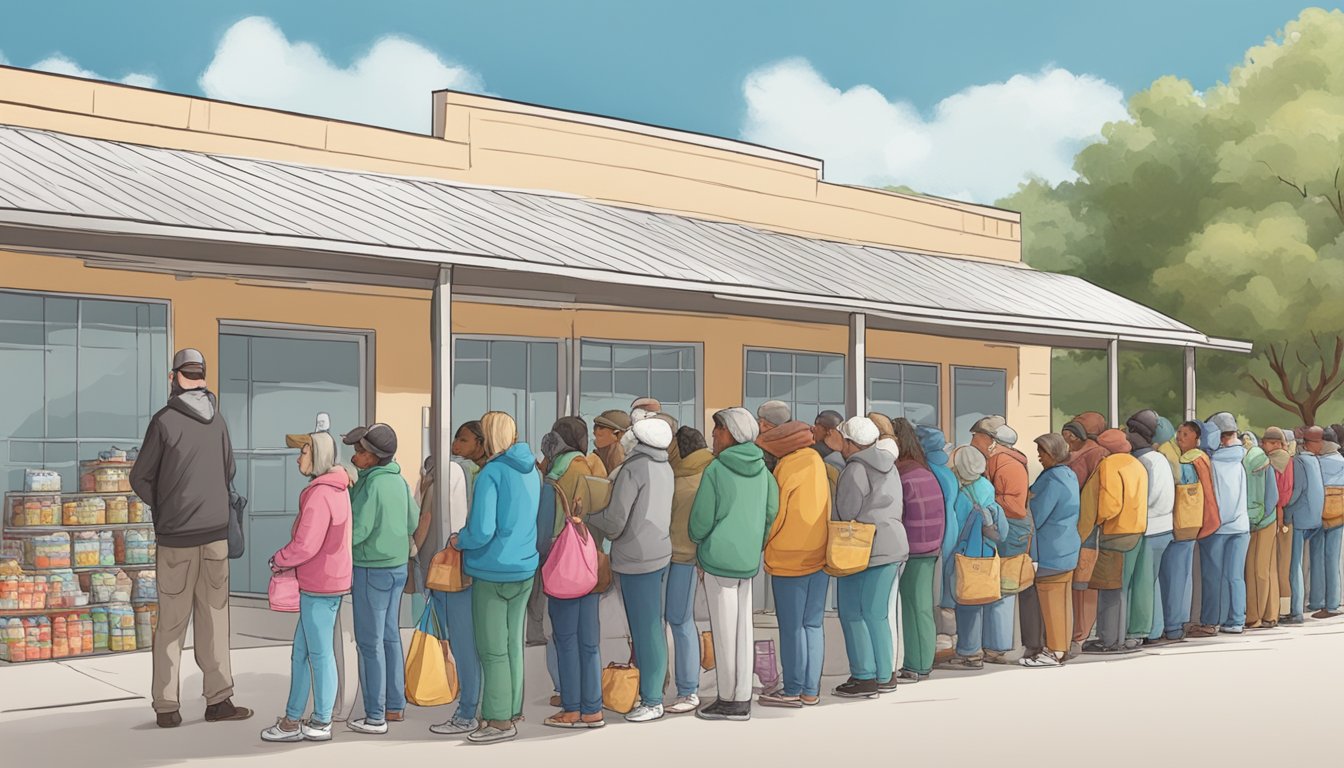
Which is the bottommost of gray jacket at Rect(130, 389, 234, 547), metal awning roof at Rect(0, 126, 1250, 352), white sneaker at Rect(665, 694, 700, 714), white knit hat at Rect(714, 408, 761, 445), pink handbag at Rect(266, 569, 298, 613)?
white sneaker at Rect(665, 694, 700, 714)

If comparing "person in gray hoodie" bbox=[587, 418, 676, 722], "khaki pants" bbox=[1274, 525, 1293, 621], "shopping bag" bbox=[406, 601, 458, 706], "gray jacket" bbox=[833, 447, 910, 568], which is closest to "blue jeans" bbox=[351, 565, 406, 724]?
"shopping bag" bbox=[406, 601, 458, 706]

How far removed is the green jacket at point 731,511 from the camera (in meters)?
9.80

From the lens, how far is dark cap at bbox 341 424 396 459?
359 inches

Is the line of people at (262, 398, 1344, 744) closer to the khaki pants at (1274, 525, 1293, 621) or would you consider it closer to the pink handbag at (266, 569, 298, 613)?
the pink handbag at (266, 569, 298, 613)

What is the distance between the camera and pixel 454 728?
31.1 ft

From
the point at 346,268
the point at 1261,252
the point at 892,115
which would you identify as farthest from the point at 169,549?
the point at 892,115

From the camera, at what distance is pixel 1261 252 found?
3388 centimetres

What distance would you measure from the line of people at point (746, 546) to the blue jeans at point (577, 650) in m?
0.01

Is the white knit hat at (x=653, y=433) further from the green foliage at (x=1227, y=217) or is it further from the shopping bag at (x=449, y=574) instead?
the green foliage at (x=1227, y=217)

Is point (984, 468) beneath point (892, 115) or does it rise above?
beneath

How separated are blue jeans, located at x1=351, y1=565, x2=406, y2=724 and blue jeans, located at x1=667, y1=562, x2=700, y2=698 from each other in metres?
1.72

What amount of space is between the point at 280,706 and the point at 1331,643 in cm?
925

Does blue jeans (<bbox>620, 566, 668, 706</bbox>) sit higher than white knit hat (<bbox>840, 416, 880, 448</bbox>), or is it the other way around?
white knit hat (<bbox>840, 416, 880, 448</bbox>)

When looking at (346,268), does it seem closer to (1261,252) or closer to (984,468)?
(984,468)
